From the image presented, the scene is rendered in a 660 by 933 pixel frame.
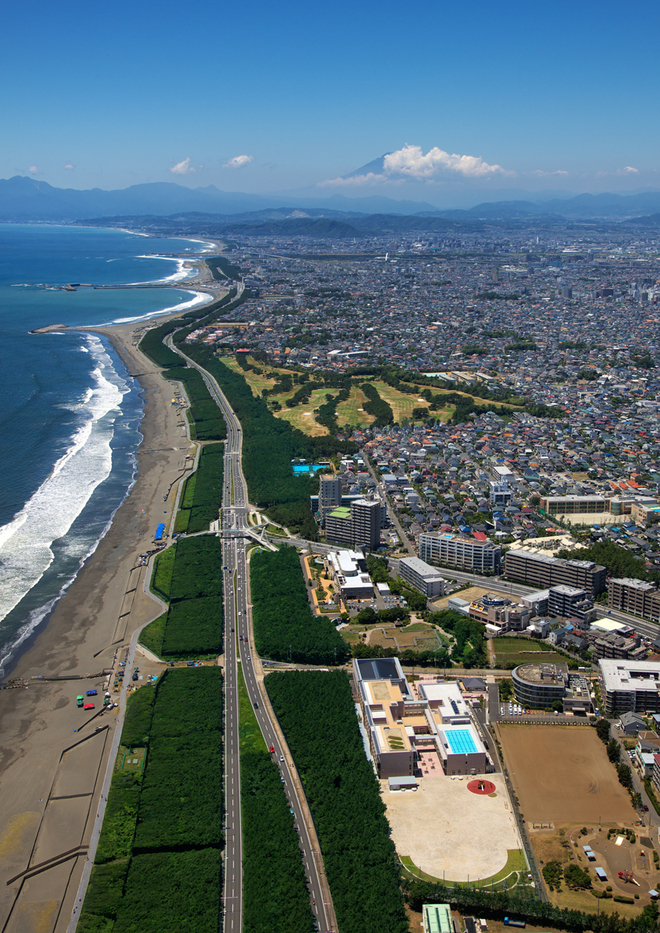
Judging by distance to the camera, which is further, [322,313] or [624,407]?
[322,313]

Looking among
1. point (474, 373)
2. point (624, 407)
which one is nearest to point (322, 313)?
point (474, 373)

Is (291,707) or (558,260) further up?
(558,260)

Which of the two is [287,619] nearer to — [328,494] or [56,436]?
[328,494]

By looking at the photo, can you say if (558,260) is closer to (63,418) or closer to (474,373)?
(474,373)

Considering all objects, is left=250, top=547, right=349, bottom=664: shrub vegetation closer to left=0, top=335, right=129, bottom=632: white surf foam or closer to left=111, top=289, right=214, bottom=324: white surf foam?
left=0, top=335, right=129, bottom=632: white surf foam

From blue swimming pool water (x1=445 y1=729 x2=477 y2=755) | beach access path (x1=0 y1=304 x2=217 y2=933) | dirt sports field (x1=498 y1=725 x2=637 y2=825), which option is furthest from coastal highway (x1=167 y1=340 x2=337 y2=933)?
dirt sports field (x1=498 y1=725 x2=637 y2=825)

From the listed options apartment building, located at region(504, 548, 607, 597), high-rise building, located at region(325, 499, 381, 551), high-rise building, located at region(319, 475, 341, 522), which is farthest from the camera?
high-rise building, located at region(319, 475, 341, 522)

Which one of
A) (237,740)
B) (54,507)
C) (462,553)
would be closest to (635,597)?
(462,553)
